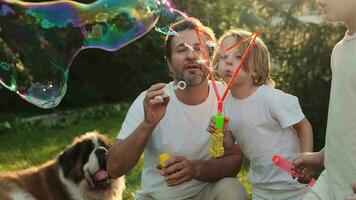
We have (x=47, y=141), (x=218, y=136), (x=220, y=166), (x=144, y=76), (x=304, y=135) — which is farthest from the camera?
(x=144, y=76)

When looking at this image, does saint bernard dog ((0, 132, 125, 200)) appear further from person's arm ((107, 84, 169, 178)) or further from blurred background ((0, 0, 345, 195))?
blurred background ((0, 0, 345, 195))

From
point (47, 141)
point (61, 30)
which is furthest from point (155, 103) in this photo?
point (47, 141)

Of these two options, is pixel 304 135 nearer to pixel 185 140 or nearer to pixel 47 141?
pixel 185 140

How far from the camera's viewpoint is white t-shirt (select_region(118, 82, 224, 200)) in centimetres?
366

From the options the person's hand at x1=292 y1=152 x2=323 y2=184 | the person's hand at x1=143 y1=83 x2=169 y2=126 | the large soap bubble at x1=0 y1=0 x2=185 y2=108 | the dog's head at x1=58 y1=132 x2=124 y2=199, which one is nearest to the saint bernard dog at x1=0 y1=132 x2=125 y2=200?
the dog's head at x1=58 y1=132 x2=124 y2=199

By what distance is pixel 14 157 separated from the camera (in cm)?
732

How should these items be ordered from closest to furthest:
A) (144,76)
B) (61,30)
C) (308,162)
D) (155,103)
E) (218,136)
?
(308,162)
(218,136)
(155,103)
(61,30)
(144,76)

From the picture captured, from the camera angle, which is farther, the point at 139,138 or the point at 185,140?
the point at 185,140

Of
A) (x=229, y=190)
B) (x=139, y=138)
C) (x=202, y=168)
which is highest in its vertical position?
(x=139, y=138)

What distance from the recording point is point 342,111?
247 cm

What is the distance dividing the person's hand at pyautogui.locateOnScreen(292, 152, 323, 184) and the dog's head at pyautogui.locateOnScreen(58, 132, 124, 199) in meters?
1.80

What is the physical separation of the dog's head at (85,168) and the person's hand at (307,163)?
5.90 ft

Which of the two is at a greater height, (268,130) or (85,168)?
(268,130)

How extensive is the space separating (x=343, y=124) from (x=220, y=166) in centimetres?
125
